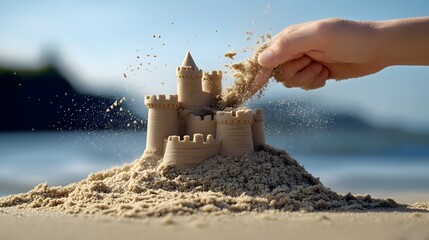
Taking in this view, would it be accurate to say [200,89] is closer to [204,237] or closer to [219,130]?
[219,130]

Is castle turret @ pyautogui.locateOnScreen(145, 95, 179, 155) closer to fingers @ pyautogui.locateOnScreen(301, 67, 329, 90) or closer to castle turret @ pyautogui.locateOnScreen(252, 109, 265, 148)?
castle turret @ pyautogui.locateOnScreen(252, 109, 265, 148)

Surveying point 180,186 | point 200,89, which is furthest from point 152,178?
point 200,89

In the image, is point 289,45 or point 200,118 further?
point 200,118

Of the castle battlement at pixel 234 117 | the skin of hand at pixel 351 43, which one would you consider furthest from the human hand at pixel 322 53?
the castle battlement at pixel 234 117

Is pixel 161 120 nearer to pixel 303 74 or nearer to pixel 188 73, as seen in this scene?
pixel 188 73

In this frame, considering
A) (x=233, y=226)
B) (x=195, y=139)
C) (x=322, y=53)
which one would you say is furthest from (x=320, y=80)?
(x=233, y=226)

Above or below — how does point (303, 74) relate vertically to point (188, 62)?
below
